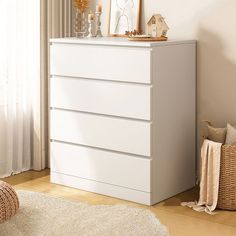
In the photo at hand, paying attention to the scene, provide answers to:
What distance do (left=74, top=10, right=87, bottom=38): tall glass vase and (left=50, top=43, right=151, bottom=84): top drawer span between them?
0.29 meters

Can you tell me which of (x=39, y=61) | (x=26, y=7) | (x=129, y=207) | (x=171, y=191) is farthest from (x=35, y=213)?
(x=26, y=7)

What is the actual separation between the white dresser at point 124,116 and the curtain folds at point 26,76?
1.18ft

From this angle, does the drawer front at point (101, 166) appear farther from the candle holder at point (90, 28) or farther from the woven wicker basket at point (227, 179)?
the candle holder at point (90, 28)

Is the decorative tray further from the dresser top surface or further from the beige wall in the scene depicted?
the beige wall

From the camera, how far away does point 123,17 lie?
448cm

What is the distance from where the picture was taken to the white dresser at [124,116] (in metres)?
3.80

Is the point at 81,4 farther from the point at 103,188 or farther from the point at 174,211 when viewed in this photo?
the point at 174,211

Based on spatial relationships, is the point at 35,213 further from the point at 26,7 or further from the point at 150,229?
the point at 26,7

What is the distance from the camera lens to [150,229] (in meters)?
3.39

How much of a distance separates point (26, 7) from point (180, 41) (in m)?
1.29

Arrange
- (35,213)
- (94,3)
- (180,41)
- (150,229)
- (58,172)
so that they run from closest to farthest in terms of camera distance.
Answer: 1. (150,229)
2. (35,213)
3. (180,41)
4. (58,172)
5. (94,3)

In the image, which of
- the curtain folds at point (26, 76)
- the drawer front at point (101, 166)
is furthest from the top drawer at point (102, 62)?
the drawer front at point (101, 166)

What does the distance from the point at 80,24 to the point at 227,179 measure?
1667 mm

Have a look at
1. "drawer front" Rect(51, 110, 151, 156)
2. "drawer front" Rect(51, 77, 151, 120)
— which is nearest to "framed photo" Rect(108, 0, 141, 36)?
"drawer front" Rect(51, 77, 151, 120)
